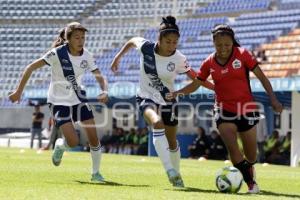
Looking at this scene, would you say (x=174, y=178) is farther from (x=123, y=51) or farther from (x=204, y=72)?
(x=123, y=51)

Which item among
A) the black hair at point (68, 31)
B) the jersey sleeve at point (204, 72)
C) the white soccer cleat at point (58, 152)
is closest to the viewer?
the jersey sleeve at point (204, 72)

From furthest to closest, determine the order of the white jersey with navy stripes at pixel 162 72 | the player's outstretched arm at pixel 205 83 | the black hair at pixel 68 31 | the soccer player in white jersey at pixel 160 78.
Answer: the black hair at pixel 68 31 < the white jersey with navy stripes at pixel 162 72 < the soccer player in white jersey at pixel 160 78 < the player's outstretched arm at pixel 205 83

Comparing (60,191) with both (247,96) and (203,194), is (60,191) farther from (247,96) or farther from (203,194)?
(247,96)

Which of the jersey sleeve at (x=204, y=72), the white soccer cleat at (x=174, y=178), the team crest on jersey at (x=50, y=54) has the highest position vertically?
the team crest on jersey at (x=50, y=54)

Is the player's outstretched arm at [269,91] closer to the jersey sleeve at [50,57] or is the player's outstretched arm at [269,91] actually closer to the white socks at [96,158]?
the white socks at [96,158]

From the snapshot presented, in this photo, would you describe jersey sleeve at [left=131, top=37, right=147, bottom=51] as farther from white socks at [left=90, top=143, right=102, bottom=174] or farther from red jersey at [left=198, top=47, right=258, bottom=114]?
white socks at [left=90, top=143, right=102, bottom=174]

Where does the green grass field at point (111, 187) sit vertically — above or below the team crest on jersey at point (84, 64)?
below

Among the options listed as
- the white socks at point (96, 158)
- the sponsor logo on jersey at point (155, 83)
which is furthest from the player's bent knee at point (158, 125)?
the white socks at point (96, 158)

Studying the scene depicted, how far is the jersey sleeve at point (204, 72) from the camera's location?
10045 mm

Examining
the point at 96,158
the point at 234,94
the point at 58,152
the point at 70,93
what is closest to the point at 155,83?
the point at 234,94

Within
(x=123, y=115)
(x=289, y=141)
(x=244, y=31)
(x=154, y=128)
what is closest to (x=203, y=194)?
(x=154, y=128)

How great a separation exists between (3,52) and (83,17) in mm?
4343

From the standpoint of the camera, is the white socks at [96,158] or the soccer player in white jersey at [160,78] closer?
the soccer player in white jersey at [160,78]

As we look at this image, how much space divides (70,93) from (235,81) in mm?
2619
